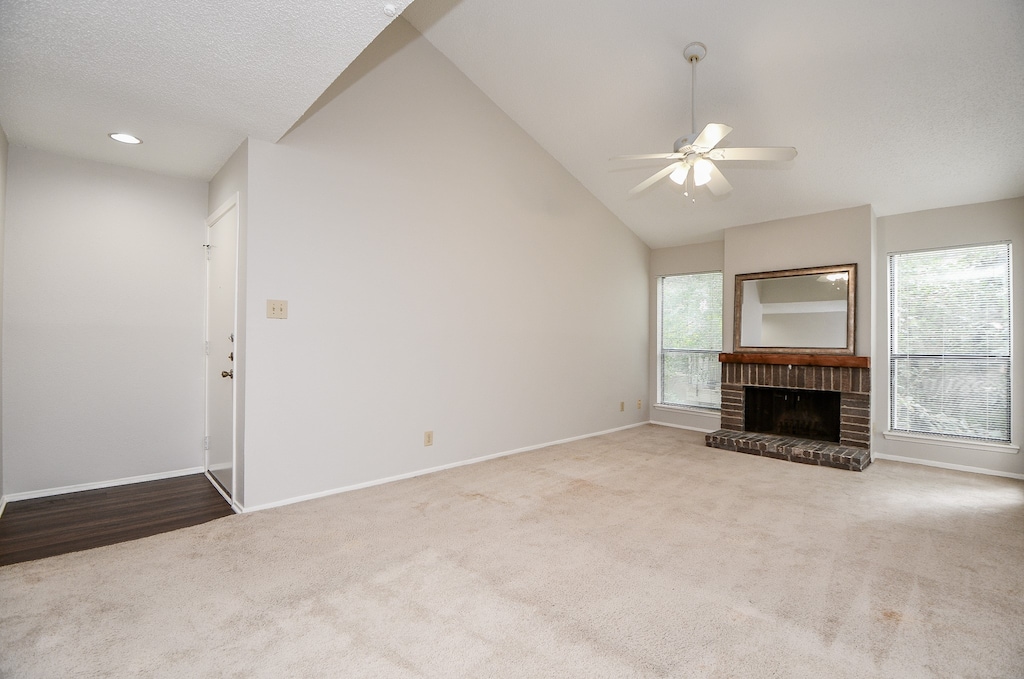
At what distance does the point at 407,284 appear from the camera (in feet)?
12.3

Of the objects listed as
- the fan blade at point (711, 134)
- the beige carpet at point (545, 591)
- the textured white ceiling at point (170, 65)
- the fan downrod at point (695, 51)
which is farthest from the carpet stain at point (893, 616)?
the fan downrod at point (695, 51)

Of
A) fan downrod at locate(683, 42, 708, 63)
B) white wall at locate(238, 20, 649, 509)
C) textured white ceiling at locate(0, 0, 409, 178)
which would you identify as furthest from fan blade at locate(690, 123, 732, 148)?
white wall at locate(238, 20, 649, 509)

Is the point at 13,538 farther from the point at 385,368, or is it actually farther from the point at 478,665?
the point at 478,665

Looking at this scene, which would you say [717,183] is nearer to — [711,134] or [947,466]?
[711,134]

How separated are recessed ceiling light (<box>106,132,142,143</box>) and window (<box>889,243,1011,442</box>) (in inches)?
245

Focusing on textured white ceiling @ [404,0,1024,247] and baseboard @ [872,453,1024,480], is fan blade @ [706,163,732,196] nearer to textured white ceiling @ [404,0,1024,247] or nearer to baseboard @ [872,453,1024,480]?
textured white ceiling @ [404,0,1024,247]

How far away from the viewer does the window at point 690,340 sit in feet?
19.0

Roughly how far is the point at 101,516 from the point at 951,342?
6.61 metres

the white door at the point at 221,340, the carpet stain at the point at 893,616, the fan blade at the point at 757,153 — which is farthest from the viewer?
the white door at the point at 221,340

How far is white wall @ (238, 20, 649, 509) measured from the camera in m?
3.11

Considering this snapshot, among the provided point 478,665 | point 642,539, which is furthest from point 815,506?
point 478,665

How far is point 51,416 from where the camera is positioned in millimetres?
3244

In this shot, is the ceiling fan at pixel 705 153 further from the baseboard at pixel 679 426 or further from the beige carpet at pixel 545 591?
the baseboard at pixel 679 426

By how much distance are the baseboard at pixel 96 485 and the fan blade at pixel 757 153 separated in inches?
177
